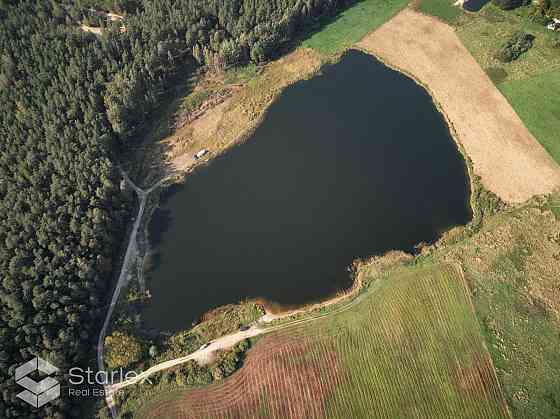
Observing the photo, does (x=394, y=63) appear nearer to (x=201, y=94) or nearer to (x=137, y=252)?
(x=201, y=94)

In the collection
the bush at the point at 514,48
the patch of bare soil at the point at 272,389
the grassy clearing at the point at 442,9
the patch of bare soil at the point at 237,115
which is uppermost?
the grassy clearing at the point at 442,9

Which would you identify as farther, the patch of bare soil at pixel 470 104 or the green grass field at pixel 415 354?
the patch of bare soil at pixel 470 104

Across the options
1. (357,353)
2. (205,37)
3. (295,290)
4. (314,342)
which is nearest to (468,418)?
(357,353)

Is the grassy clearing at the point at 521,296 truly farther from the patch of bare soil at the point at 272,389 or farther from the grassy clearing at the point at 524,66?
the patch of bare soil at the point at 272,389

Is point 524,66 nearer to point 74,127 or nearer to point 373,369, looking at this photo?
point 373,369

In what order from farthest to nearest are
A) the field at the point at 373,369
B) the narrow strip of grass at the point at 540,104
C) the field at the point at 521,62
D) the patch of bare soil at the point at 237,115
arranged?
1. the patch of bare soil at the point at 237,115
2. the field at the point at 521,62
3. the narrow strip of grass at the point at 540,104
4. the field at the point at 373,369

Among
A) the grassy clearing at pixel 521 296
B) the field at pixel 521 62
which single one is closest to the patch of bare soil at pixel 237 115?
the field at pixel 521 62

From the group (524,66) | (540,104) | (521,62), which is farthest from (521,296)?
(521,62)
